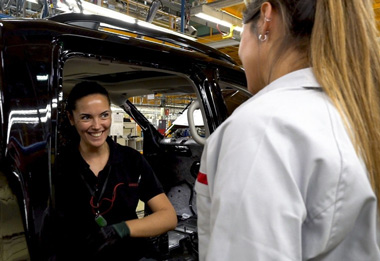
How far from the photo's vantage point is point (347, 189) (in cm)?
60

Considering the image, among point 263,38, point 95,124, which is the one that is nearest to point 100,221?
point 95,124

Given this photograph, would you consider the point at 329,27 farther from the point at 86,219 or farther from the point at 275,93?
the point at 86,219

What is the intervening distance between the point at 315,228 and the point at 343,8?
460mm

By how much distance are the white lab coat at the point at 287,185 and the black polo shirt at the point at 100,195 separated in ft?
4.12

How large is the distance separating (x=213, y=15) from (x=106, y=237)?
4.12 metres

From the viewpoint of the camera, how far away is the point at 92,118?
1.83 m

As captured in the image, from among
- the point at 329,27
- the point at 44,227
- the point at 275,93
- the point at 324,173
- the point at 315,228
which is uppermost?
the point at 329,27

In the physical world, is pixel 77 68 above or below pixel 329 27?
above

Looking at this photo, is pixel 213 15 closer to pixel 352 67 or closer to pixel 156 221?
pixel 156 221

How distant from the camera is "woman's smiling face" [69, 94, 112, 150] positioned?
1818 millimetres

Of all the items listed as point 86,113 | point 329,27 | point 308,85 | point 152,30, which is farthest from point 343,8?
point 86,113

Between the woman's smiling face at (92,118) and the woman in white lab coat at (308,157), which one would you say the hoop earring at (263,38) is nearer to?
the woman in white lab coat at (308,157)

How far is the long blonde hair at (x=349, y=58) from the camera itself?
0.64 m

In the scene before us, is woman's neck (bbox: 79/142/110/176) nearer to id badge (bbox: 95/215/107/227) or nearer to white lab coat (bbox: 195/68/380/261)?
id badge (bbox: 95/215/107/227)
